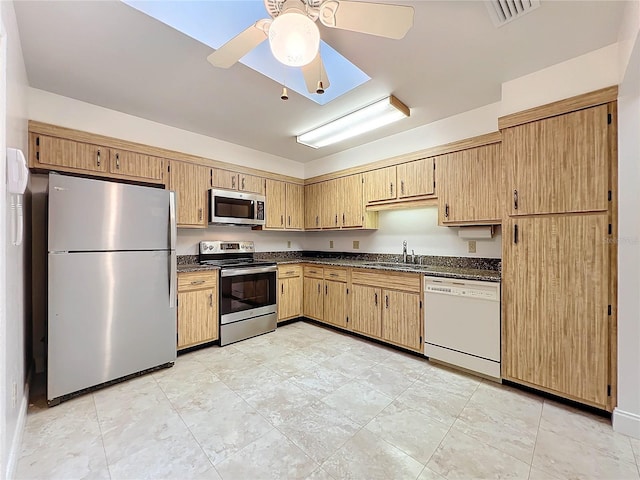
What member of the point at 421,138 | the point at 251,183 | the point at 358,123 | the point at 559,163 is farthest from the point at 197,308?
the point at 559,163

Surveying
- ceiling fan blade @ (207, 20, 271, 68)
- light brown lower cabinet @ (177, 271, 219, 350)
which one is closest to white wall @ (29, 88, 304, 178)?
light brown lower cabinet @ (177, 271, 219, 350)

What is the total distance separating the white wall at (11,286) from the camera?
4.25 ft

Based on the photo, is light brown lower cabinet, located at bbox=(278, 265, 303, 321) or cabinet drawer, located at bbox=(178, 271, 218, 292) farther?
light brown lower cabinet, located at bbox=(278, 265, 303, 321)

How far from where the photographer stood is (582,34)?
1.79 meters

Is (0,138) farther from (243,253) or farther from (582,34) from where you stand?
(582,34)

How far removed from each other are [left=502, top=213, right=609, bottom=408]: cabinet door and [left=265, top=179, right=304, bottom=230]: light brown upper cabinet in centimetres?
283

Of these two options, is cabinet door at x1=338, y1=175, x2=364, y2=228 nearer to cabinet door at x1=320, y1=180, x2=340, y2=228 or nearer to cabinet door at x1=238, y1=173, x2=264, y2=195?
cabinet door at x1=320, y1=180, x2=340, y2=228

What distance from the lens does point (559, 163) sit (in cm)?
200

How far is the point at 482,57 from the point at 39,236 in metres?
3.93

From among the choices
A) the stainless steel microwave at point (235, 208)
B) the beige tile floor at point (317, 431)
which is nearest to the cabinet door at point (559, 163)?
the beige tile floor at point (317, 431)

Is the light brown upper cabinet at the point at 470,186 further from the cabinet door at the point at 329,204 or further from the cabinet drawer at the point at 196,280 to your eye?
the cabinet drawer at the point at 196,280

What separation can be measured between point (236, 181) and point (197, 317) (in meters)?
1.74

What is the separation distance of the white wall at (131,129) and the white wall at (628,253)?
3.66 meters

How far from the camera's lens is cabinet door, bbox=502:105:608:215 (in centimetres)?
186
